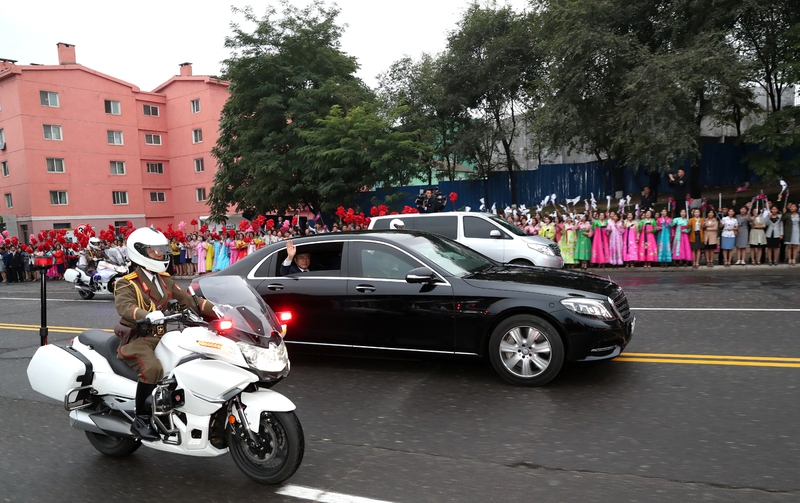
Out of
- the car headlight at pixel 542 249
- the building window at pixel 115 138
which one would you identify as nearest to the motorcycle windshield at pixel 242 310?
the car headlight at pixel 542 249

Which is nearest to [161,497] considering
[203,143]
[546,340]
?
[546,340]

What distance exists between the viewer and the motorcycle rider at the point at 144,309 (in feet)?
14.0

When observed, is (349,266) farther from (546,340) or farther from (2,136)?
(2,136)

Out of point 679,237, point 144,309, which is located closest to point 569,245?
point 679,237

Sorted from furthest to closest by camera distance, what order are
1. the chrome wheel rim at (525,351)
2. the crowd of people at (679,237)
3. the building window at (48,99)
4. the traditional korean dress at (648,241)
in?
the building window at (48,99)
the traditional korean dress at (648,241)
the crowd of people at (679,237)
the chrome wheel rim at (525,351)

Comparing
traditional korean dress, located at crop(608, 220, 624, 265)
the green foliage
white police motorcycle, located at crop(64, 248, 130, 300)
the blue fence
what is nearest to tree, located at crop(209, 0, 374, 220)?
the green foliage

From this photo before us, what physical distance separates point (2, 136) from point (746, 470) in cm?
5224

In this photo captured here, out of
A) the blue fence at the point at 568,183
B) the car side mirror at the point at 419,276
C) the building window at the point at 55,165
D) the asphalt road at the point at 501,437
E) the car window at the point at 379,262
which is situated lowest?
the asphalt road at the point at 501,437

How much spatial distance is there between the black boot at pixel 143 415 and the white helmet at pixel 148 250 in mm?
850

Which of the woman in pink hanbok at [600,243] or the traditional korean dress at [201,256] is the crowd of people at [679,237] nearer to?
the woman in pink hanbok at [600,243]

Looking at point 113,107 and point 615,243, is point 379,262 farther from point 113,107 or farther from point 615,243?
point 113,107

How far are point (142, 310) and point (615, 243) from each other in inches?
570

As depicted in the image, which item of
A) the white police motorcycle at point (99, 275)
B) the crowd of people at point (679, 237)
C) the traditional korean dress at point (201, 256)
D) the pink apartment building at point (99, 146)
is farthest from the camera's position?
the pink apartment building at point (99, 146)

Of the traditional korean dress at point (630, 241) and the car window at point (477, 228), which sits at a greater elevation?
the car window at point (477, 228)
